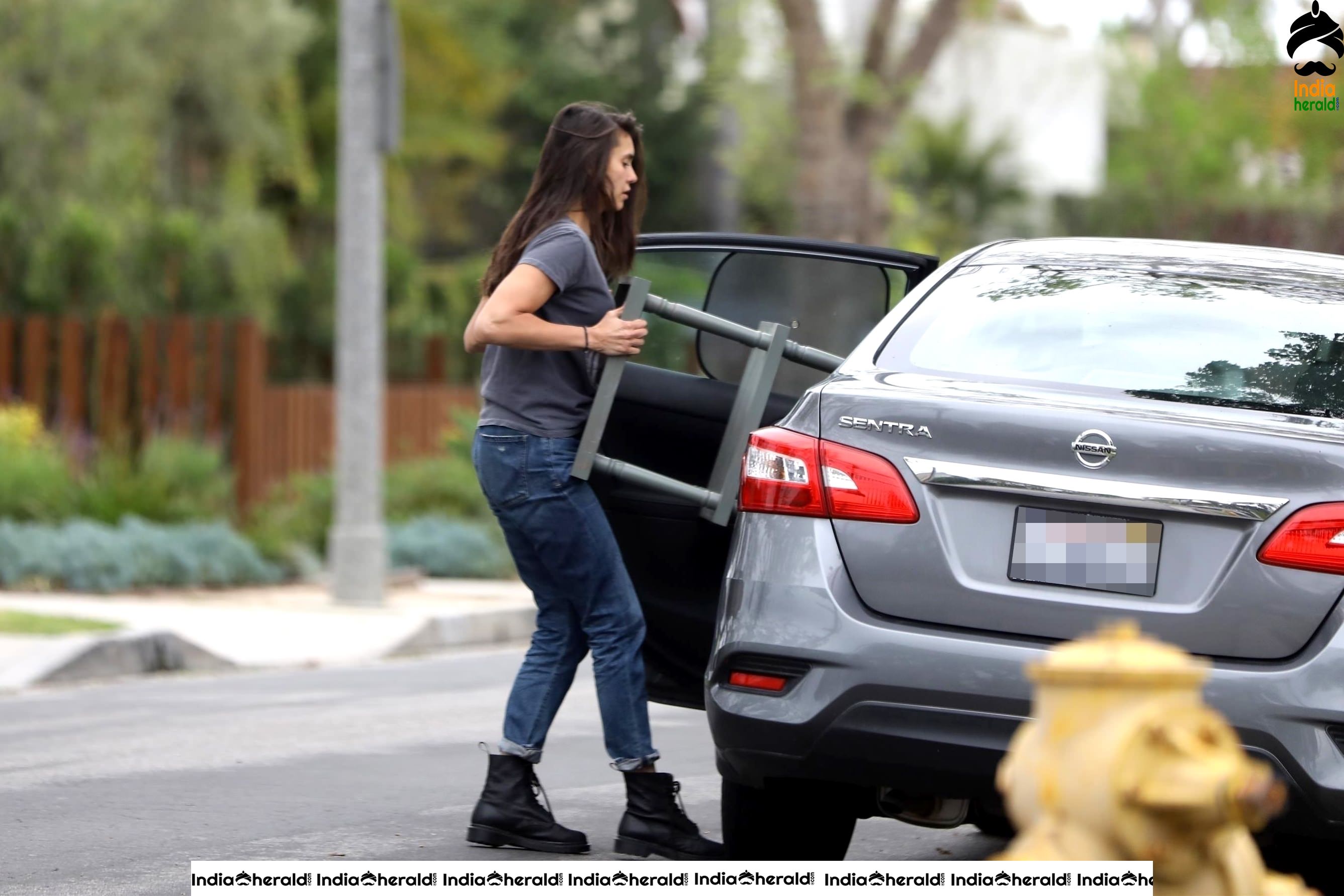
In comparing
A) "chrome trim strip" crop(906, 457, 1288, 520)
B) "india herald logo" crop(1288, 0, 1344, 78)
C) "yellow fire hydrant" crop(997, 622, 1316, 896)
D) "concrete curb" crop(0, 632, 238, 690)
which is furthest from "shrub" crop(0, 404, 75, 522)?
"india herald logo" crop(1288, 0, 1344, 78)

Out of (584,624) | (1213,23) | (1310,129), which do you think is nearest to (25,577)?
(584,624)

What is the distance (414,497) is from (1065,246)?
463 inches

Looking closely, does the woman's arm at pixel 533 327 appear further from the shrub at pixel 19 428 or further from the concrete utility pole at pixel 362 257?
the shrub at pixel 19 428

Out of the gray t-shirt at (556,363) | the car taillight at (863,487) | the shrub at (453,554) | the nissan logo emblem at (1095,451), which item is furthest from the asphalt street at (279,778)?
the shrub at (453,554)

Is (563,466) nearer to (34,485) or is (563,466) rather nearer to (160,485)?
(34,485)

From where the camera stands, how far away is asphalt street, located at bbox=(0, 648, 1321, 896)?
5406mm

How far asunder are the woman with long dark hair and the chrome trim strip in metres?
1.23

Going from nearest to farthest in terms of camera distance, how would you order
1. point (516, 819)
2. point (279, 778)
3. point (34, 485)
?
point (516, 819), point (279, 778), point (34, 485)

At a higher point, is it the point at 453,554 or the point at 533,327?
the point at 533,327

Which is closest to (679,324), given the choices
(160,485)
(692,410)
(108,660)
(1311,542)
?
(692,410)

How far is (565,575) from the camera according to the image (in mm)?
5168

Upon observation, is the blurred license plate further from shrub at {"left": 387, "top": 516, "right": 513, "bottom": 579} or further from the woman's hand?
shrub at {"left": 387, "top": 516, "right": 513, "bottom": 579}

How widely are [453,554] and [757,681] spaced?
1058cm

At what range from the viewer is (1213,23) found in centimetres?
3706
